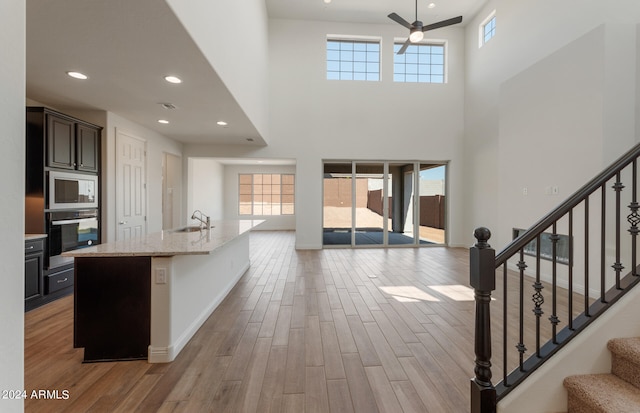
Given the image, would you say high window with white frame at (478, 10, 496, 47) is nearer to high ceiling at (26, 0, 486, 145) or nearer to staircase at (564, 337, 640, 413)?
high ceiling at (26, 0, 486, 145)

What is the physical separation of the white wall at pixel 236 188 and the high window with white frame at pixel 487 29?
6.83 m

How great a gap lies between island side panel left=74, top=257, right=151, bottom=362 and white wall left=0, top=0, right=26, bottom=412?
1493 millimetres

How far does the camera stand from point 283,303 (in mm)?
3443

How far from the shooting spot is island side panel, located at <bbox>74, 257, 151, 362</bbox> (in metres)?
2.24

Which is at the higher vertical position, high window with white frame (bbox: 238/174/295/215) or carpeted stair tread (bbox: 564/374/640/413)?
high window with white frame (bbox: 238/174/295/215)

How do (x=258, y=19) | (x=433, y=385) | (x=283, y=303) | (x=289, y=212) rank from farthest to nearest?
(x=289, y=212) < (x=258, y=19) < (x=283, y=303) < (x=433, y=385)

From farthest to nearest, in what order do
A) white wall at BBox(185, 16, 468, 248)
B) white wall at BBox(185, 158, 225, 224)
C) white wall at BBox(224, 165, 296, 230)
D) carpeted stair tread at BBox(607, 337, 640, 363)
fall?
white wall at BBox(224, 165, 296, 230), white wall at BBox(185, 158, 225, 224), white wall at BBox(185, 16, 468, 248), carpeted stair tread at BBox(607, 337, 640, 363)

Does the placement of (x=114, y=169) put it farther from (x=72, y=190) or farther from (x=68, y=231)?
(x=68, y=231)

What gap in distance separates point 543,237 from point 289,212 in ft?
26.6

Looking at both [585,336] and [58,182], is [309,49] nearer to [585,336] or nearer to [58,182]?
[58,182]

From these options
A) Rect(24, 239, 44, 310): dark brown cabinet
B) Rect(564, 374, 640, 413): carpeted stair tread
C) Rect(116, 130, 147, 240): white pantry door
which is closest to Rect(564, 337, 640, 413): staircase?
Rect(564, 374, 640, 413): carpeted stair tread

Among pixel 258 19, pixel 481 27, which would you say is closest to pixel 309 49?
pixel 258 19

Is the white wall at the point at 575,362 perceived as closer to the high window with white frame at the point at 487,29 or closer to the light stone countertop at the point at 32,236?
the light stone countertop at the point at 32,236

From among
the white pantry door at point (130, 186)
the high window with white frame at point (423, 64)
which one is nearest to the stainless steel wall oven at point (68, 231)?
the white pantry door at point (130, 186)
